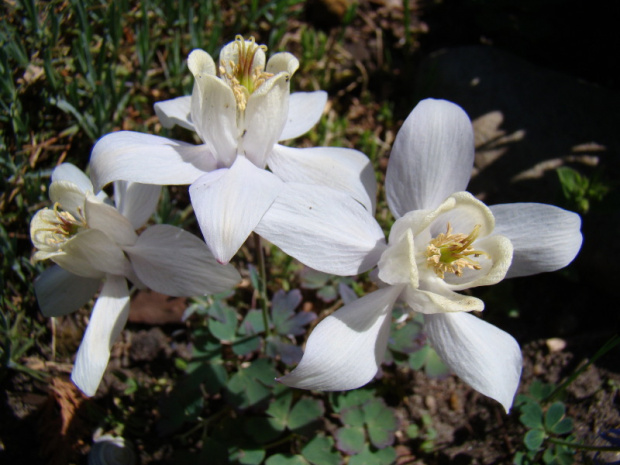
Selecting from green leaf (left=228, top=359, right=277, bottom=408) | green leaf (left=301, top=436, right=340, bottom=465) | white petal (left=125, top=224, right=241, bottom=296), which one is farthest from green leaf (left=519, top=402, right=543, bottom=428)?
white petal (left=125, top=224, right=241, bottom=296)

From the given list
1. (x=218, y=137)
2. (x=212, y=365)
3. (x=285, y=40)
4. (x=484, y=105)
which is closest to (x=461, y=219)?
(x=218, y=137)

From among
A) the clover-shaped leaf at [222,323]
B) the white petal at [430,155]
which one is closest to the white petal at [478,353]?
the white petal at [430,155]

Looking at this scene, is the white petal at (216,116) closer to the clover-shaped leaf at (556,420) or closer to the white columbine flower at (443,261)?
the white columbine flower at (443,261)

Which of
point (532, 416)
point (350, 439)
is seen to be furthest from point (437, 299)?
point (532, 416)

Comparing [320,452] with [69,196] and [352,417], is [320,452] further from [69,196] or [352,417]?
[69,196]

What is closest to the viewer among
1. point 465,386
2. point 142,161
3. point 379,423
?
point 142,161
